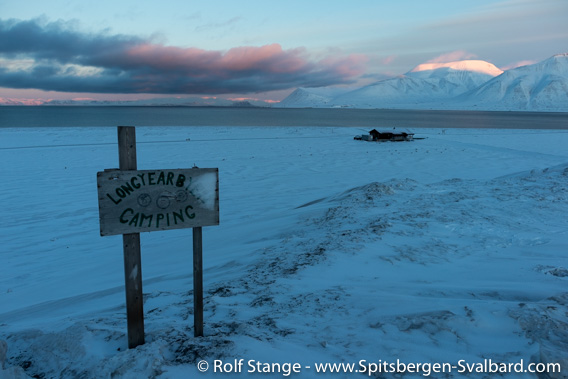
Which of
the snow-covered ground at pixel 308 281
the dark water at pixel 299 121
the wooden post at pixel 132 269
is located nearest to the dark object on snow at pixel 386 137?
the snow-covered ground at pixel 308 281

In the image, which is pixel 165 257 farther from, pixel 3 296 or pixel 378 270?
pixel 378 270

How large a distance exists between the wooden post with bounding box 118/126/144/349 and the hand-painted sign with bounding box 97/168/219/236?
10 centimetres

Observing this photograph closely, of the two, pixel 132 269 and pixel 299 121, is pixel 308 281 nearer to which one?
pixel 132 269

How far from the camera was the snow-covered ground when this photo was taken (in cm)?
312

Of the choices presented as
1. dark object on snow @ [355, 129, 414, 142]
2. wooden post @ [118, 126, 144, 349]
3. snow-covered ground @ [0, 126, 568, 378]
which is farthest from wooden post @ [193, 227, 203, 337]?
dark object on snow @ [355, 129, 414, 142]

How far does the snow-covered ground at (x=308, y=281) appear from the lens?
312 centimetres

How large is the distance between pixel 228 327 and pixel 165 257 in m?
3.38

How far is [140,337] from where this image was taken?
10.5 feet

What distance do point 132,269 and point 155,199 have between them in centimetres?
62

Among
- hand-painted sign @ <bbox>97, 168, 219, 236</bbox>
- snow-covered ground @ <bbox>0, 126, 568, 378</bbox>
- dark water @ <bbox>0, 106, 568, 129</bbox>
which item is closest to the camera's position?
hand-painted sign @ <bbox>97, 168, 219, 236</bbox>

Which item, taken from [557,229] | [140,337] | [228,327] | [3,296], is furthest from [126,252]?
[557,229]

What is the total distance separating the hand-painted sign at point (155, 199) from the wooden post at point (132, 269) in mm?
99

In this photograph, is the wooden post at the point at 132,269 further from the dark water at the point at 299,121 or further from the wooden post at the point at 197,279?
the dark water at the point at 299,121

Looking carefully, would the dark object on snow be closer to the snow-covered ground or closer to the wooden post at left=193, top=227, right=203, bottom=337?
the snow-covered ground
